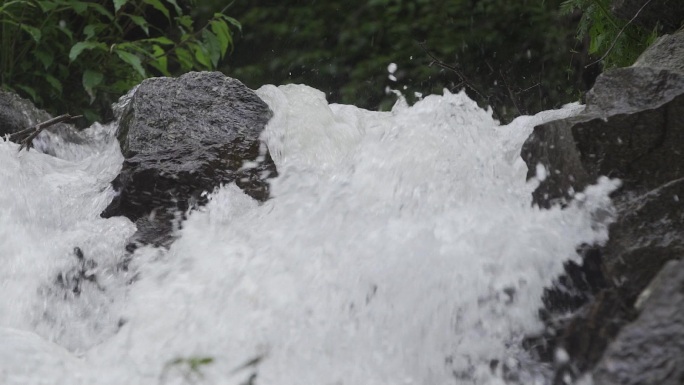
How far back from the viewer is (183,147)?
8.82 ft

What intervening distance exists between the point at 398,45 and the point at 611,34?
2640mm

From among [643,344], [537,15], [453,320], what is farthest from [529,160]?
[537,15]

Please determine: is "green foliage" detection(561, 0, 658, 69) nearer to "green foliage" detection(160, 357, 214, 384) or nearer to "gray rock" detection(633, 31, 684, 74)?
"gray rock" detection(633, 31, 684, 74)

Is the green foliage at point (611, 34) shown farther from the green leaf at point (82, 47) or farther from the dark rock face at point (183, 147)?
the green leaf at point (82, 47)

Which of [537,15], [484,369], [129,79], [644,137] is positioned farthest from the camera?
[537,15]

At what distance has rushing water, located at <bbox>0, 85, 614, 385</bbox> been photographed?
1740 millimetres

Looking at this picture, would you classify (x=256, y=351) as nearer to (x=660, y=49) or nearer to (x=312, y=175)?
(x=312, y=175)

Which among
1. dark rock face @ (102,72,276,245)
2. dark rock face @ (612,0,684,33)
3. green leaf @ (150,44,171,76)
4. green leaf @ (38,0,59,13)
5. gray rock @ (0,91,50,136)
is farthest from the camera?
green leaf @ (150,44,171,76)

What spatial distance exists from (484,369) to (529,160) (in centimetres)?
72

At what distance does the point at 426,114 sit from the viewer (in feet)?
8.31

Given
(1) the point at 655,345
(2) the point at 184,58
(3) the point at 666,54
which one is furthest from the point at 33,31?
(1) the point at 655,345

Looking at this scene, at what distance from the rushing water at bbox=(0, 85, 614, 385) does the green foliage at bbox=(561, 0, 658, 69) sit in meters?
0.45

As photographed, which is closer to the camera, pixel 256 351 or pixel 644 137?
pixel 256 351

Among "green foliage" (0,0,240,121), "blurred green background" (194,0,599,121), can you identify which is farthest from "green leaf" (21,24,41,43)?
"blurred green background" (194,0,599,121)
